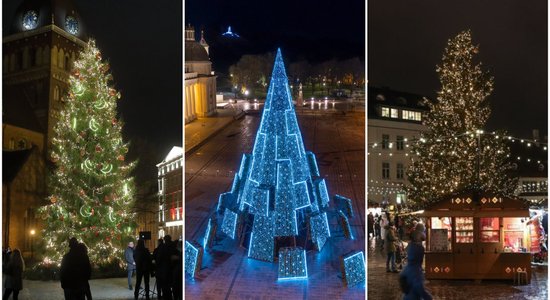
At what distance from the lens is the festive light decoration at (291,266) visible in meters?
6.92

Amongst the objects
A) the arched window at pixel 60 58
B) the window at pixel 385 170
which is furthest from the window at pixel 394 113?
the arched window at pixel 60 58

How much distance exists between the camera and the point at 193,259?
699 cm

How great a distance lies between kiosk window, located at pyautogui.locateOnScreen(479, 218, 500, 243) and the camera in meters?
8.90

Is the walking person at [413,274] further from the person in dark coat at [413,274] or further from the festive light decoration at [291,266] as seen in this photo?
the festive light decoration at [291,266]

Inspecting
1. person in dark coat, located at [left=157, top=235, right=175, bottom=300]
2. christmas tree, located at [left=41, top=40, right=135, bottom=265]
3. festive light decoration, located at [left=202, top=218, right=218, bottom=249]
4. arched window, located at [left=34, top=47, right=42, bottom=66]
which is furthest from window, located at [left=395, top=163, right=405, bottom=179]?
festive light decoration, located at [left=202, top=218, right=218, bottom=249]

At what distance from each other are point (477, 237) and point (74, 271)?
4925 mm

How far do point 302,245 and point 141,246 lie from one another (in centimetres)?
216

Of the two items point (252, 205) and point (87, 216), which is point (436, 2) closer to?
point (252, 205)

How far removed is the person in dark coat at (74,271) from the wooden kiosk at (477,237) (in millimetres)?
4253

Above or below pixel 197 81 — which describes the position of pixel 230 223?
below

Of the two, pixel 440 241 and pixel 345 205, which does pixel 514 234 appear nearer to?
pixel 440 241

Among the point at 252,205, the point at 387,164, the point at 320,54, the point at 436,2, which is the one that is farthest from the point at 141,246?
the point at 387,164

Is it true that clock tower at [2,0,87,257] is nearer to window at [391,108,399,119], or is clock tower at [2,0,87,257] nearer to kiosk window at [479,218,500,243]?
window at [391,108,399,119]

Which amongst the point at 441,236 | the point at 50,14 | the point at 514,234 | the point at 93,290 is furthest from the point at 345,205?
the point at 50,14
